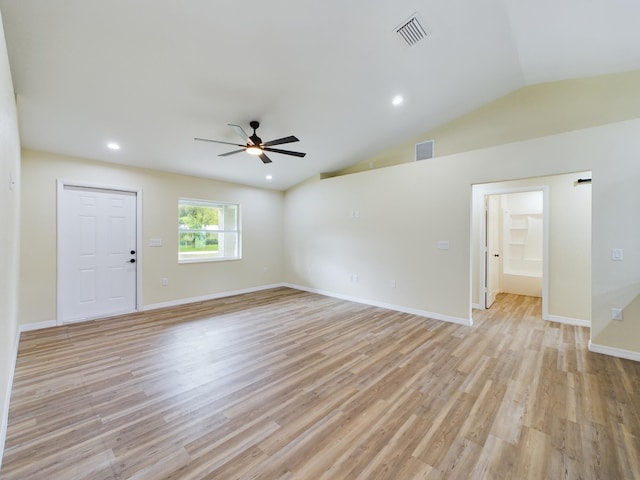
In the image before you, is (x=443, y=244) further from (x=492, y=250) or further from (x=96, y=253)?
(x=96, y=253)

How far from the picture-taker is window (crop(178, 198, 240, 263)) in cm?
546

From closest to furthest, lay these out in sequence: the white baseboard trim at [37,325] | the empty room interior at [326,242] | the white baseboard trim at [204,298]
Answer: the empty room interior at [326,242]
the white baseboard trim at [37,325]
the white baseboard trim at [204,298]

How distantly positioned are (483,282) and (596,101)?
3.06 metres

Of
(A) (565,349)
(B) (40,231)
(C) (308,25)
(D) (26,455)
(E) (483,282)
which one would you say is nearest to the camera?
(D) (26,455)

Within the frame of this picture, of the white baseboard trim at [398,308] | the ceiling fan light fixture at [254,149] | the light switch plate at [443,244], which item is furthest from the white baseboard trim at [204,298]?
the light switch plate at [443,244]

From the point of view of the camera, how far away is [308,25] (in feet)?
8.16

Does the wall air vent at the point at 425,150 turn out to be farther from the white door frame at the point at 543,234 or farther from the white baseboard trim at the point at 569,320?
the white baseboard trim at the point at 569,320

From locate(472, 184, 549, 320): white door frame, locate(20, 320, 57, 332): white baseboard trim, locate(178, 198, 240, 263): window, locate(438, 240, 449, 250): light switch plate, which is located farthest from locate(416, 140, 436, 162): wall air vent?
locate(20, 320, 57, 332): white baseboard trim

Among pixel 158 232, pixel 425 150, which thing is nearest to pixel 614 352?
pixel 425 150

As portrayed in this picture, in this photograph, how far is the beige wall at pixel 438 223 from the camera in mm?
3072

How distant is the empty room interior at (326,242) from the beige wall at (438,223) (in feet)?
0.10

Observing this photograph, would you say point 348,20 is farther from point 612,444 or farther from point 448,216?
point 612,444

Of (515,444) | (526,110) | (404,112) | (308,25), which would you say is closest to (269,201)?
(404,112)

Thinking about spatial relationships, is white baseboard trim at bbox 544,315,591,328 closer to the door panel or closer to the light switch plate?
the door panel
